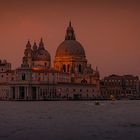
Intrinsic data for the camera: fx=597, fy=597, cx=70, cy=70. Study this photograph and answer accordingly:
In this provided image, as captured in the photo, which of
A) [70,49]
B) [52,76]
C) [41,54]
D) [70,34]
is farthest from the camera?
[70,34]

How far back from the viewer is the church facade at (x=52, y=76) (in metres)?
116

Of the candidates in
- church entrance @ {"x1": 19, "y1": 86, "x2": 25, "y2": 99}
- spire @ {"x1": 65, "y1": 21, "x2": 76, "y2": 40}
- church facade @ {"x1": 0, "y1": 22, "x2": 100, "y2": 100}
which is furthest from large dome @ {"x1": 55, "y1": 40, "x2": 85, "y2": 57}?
church entrance @ {"x1": 19, "y1": 86, "x2": 25, "y2": 99}

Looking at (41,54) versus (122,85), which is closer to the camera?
(41,54)

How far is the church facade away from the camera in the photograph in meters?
116

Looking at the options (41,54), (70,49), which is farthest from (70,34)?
(41,54)

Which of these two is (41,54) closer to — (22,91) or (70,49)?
(70,49)

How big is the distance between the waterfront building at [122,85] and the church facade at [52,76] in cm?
3130

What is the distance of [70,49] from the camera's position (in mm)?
135750

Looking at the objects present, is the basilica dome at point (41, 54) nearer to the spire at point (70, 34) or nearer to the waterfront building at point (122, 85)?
the spire at point (70, 34)

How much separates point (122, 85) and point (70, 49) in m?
51.1

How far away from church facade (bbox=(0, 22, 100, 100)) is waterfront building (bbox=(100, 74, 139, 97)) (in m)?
31.3

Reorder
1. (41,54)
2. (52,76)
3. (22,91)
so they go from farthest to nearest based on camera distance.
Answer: (41,54)
(52,76)
(22,91)

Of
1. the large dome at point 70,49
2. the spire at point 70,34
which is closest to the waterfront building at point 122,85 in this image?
the spire at point 70,34

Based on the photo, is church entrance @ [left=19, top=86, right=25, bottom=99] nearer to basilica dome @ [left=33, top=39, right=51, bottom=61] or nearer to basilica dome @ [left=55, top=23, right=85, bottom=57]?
basilica dome @ [left=33, top=39, right=51, bottom=61]
